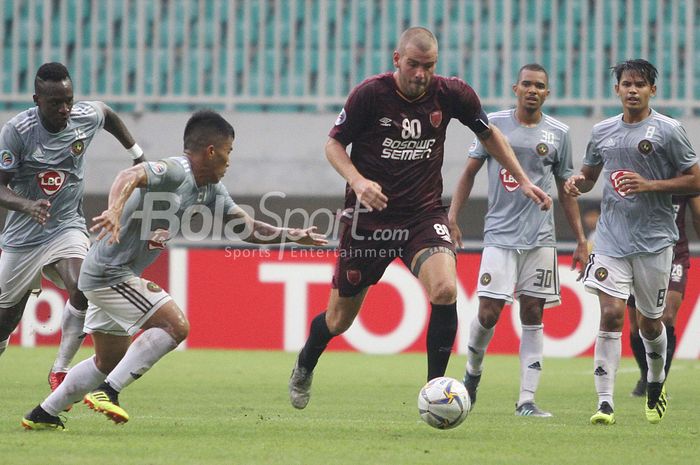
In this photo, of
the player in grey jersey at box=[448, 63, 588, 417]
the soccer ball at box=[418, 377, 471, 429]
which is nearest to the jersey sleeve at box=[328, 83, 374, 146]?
the soccer ball at box=[418, 377, 471, 429]

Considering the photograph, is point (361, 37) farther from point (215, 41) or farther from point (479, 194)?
point (479, 194)

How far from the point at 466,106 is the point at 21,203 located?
2.70 meters

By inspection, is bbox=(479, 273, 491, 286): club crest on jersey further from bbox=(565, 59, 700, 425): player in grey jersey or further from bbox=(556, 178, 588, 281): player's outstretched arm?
bbox=(565, 59, 700, 425): player in grey jersey

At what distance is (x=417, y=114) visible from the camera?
6.98 metres

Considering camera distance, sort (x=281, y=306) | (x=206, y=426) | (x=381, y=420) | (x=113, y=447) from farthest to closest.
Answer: (x=281, y=306) → (x=381, y=420) → (x=206, y=426) → (x=113, y=447)

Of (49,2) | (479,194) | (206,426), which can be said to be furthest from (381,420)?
(49,2)

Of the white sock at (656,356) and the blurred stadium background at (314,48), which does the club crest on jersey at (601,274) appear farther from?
the blurred stadium background at (314,48)

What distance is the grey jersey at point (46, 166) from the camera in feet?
25.5

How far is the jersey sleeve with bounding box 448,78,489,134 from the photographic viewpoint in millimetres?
7062

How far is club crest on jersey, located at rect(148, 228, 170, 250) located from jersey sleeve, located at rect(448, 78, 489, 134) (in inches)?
73.6

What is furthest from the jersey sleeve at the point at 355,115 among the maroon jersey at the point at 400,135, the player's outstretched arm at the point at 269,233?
the player's outstretched arm at the point at 269,233

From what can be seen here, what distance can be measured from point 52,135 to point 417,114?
2.47 metres

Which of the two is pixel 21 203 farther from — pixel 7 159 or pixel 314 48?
pixel 314 48

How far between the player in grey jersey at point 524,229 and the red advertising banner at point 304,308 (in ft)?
18.2
